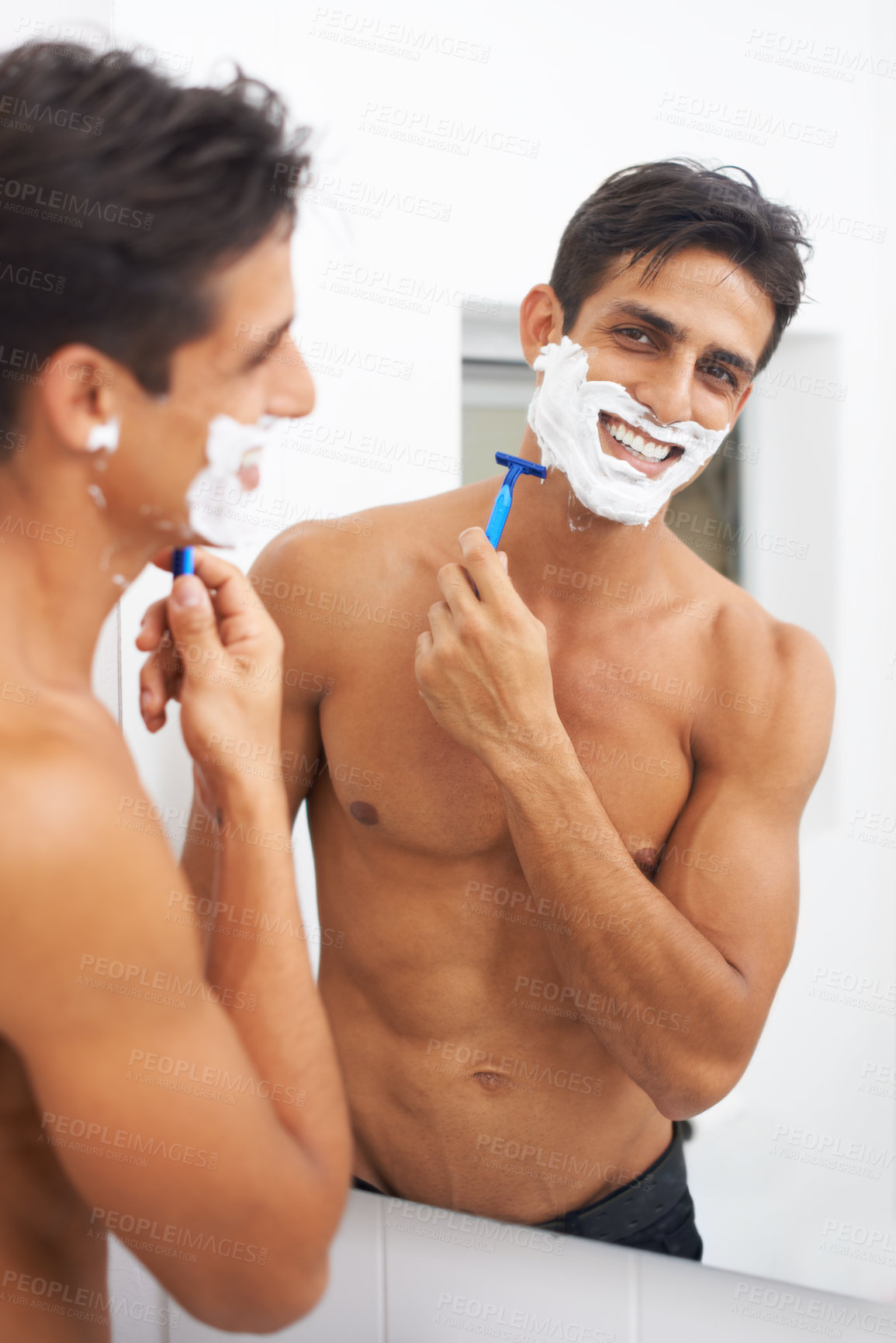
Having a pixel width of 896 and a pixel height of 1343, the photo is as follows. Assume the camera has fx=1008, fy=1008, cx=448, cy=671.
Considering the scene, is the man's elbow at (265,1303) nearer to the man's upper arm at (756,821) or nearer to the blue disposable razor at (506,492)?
the man's upper arm at (756,821)

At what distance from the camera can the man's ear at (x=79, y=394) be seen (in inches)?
24.7

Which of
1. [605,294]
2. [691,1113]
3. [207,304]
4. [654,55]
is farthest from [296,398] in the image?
[691,1113]

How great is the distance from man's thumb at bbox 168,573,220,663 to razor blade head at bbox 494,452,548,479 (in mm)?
254

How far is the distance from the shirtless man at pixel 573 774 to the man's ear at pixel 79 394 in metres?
0.28

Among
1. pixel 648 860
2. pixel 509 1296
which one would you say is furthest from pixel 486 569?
pixel 509 1296

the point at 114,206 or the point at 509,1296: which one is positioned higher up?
the point at 114,206

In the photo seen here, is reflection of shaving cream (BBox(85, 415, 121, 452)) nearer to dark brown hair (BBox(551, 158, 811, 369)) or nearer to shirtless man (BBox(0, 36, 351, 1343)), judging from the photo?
shirtless man (BBox(0, 36, 351, 1343))

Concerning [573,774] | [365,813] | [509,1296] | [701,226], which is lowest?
[509,1296]

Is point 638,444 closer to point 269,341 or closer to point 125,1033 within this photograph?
point 269,341

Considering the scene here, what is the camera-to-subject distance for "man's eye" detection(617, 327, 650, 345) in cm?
74

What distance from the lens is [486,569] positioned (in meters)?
0.78

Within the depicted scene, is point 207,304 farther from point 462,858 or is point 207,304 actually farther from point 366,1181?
point 366,1181

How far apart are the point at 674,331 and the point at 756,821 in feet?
1.20

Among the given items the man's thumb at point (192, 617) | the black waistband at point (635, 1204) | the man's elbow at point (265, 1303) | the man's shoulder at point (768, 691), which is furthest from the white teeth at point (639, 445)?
the man's elbow at point (265, 1303)
